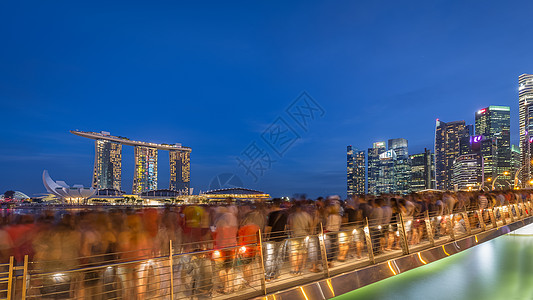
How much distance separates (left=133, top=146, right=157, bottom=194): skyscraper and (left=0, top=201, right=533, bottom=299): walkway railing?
156448 millimetres

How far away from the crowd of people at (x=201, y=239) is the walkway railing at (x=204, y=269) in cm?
2

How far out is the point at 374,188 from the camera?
599ft

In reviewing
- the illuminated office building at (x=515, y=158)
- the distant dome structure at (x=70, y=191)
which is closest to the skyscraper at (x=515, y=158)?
Result: the illuminated office building at (x=515, y=158)

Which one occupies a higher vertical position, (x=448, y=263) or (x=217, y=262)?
(x=217, y=262)

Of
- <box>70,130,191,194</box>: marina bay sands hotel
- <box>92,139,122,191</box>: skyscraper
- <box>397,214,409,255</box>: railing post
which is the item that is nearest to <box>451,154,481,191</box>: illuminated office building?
<box>70,130,191,194</box>: marina bay sands hotel

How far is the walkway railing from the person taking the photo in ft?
10.8

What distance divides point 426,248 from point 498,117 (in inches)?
8886

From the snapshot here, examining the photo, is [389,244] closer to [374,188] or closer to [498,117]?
[374,188]

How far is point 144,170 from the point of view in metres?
158

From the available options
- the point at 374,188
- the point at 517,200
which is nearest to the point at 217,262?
the point at 517,200

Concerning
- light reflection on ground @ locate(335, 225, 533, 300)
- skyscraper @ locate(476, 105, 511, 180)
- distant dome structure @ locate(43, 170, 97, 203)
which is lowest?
light reflection on ground @ locate(335, 225, 533, 300)

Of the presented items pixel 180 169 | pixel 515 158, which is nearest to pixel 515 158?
pixel 515 158

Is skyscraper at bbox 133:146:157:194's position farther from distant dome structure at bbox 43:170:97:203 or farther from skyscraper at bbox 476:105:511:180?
skyscraper at bbox 476:105:511:180

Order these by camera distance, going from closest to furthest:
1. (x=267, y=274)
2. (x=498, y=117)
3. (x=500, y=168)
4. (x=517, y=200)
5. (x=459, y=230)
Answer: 1. (x=267, y=274)
2. (x=459, y=230)
3. (x=517, y=200)
4. (x=500, y=168)
5. (x=498, y=117)
